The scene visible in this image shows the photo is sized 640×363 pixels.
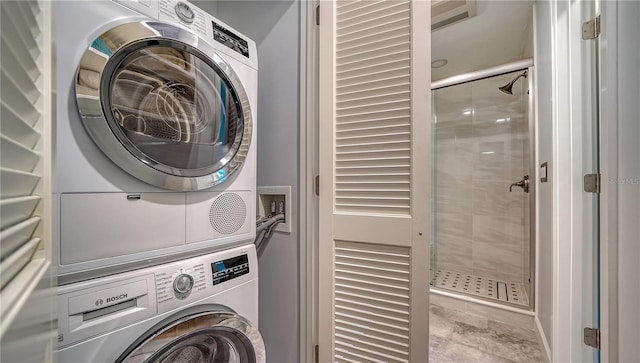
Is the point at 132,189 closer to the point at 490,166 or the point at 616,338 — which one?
the point at 616,338

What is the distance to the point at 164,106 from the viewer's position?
2.56 ft

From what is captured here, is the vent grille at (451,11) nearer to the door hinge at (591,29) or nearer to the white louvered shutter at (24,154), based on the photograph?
the door hinge at (591,29)

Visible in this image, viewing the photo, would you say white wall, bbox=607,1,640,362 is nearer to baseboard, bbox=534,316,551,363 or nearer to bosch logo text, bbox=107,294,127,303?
baseboard, bbox=534,316,551,363

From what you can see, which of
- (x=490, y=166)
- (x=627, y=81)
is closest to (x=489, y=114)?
(x=490, y=166)

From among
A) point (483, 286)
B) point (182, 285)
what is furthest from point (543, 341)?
point (182, 285)

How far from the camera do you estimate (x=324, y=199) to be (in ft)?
3.70

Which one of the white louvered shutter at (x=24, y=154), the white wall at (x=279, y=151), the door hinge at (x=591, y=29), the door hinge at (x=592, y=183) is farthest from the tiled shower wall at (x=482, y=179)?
the white louvered shutter at (x=24, y=154)

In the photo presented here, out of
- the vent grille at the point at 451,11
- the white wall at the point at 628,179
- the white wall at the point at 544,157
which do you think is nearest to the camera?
the white wall at the point at 628,179

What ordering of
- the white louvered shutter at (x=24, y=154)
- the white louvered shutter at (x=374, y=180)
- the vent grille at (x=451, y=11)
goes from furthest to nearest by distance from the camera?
the vent grille at (x=451, y=11) < the white louvered shutter at (x=374, y=180) < the white louvered shutter at (x=24, y=154)

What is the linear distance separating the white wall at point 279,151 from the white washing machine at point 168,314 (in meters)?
0.29

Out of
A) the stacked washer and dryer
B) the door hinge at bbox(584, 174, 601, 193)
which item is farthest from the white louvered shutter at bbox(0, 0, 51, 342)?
the door hinge at bbox(584, 174, 601, 193)

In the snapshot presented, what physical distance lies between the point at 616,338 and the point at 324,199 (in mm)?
1169

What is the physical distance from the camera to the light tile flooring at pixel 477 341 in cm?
149

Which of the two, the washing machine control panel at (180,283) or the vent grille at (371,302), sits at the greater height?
the washing machine control panel at (180,283)
